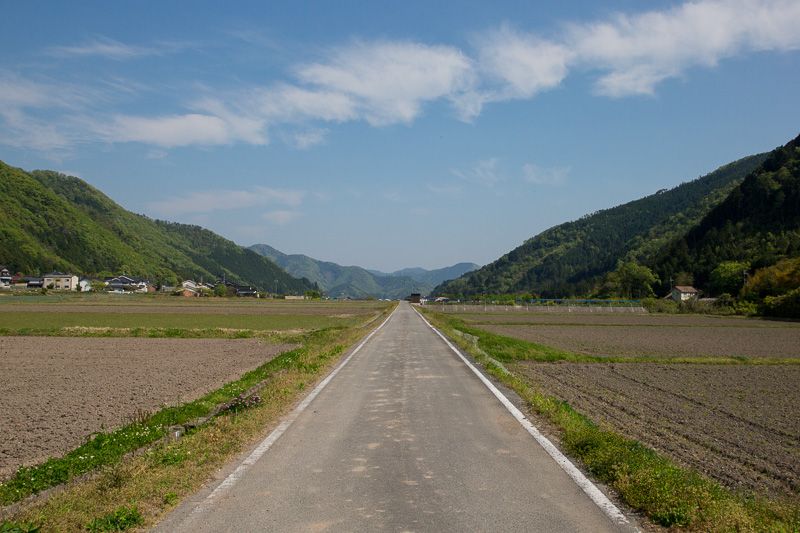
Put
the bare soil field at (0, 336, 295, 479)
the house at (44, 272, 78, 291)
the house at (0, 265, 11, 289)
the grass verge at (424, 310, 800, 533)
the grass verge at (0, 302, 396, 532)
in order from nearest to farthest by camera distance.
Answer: the grass verge at (424, 310, 800, 533)
the grass verge at (0, 302, 396, 532)
the bare soil field at (0, 336, 295, 479)
the house at (0, 265, 11, 289)
the house at (44, 272, 78, 291)

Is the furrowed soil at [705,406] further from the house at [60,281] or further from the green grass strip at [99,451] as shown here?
A: the house at [60,281]

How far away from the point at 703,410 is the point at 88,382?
15.1m

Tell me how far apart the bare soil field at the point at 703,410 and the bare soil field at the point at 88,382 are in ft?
28.2

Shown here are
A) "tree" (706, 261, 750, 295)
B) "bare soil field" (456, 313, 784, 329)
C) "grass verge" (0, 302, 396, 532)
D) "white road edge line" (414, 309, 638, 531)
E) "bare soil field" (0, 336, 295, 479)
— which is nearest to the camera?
"grass verge" (0, 302, 396, 532)

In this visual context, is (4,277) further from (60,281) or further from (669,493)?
(669,493)

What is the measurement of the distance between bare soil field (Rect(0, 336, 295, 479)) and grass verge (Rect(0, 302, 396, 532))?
0.92 metres

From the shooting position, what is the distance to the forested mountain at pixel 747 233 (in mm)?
96750

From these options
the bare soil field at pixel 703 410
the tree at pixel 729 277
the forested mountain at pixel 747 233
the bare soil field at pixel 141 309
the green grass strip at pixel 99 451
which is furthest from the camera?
the forested mountain at pixel 747 233

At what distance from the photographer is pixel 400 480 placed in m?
5.16

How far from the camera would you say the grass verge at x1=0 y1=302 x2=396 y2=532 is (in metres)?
4.29

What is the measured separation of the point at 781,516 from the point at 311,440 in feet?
16.9

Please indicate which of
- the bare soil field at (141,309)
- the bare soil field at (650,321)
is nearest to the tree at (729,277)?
the bare soil field at (650,321)

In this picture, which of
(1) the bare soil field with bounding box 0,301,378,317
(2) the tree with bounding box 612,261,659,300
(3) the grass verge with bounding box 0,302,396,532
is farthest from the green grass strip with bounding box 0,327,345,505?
(2) the tree with bounding box 612,261,659,300

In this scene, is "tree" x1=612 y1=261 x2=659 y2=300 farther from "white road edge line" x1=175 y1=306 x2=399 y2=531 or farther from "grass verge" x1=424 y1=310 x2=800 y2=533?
"grass verge" x1=424 y1=310 x2=800 y2=533
